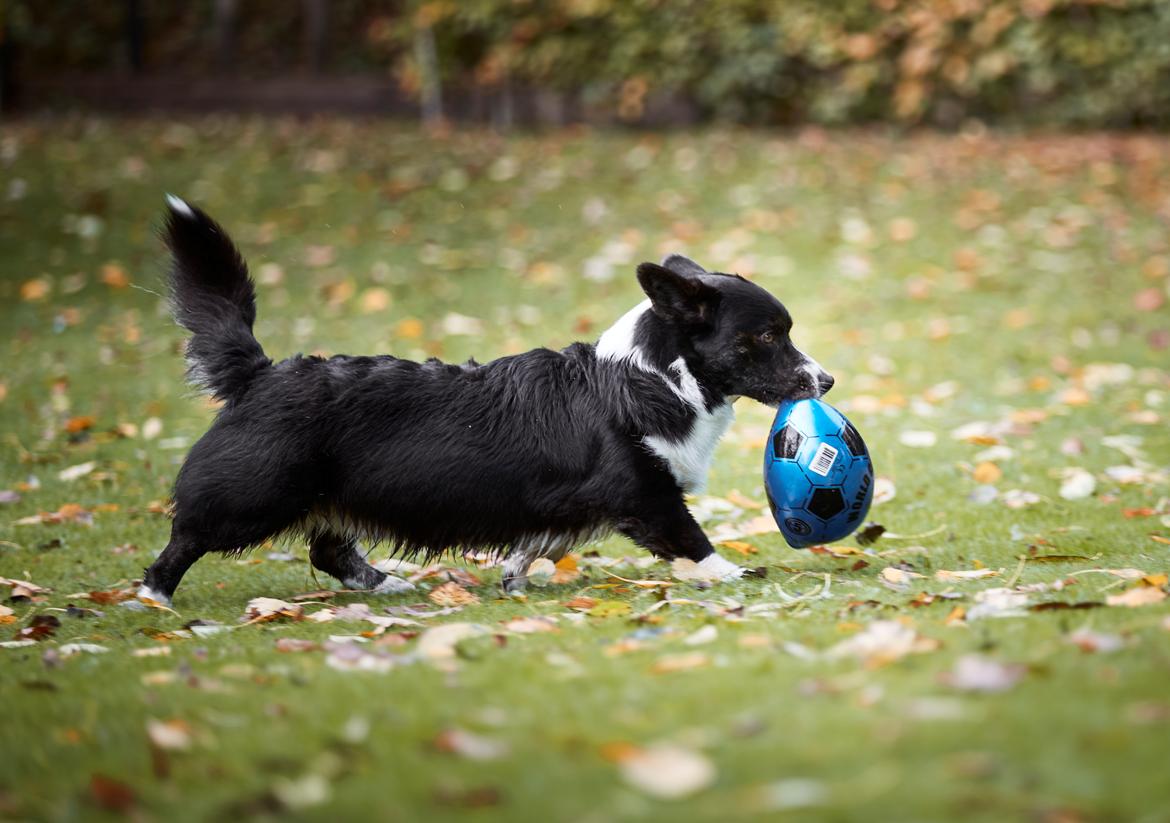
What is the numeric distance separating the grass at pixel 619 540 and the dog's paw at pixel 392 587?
0.13 metres

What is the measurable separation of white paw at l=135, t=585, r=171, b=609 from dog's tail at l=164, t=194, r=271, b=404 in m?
0.74

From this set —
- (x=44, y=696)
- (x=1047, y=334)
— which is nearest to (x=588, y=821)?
(x=44, y=696)

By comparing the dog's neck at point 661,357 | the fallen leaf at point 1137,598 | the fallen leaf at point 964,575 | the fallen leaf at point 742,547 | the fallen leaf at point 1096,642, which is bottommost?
the fallen leaf at point 742,547

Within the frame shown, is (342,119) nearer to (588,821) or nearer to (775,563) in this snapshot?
(775,563)

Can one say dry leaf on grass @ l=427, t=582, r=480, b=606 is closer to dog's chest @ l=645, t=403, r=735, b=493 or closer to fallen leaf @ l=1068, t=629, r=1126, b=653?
dog's chest @ l=645, t=403, r=735, b=493

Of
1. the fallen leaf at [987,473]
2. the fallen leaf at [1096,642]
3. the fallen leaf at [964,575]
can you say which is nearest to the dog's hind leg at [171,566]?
the fallen leaf at [964,575]

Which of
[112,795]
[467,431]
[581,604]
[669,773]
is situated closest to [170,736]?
[112,795]

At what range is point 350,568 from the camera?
16.9 feet

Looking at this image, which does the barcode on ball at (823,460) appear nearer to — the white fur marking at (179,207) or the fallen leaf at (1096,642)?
the fallen leaf at (1096,642)

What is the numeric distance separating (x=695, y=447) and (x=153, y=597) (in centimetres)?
203

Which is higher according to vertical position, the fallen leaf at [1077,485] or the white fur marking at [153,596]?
the white fur marking at [153,596]

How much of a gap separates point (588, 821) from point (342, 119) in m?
17.3

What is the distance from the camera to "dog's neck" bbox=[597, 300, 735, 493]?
15.8 ft

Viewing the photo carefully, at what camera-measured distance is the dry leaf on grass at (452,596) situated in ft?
15.6
